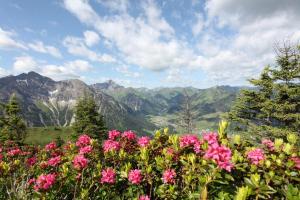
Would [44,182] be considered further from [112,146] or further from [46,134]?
[46,134]

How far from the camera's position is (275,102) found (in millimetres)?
30031

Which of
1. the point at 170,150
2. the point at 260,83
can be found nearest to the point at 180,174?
the point at 170,150

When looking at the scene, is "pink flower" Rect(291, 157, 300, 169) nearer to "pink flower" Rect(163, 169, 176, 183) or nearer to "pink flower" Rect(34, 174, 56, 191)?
"pink flower" Rect(163, 169, 176, 183)

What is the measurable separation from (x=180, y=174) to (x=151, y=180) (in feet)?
1.65

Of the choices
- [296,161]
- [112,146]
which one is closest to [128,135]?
[112,146]

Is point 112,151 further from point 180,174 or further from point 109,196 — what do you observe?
point 180,174

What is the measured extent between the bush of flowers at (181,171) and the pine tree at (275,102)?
25021 mm

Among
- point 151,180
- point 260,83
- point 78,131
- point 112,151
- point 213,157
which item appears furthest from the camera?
point 78,131

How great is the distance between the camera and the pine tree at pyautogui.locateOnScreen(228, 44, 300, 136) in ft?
92.4

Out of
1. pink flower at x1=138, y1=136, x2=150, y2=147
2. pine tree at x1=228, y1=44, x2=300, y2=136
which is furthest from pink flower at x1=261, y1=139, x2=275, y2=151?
pine tree at x1=228, y1=44, x2=300, y2=136

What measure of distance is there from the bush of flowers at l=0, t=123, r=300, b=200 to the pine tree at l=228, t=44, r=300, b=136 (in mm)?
25021

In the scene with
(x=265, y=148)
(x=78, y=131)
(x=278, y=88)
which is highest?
(x=278, y=88)

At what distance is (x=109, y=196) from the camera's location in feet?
14.8

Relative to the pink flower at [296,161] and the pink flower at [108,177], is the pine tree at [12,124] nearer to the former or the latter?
the pink flower at [108,177]
